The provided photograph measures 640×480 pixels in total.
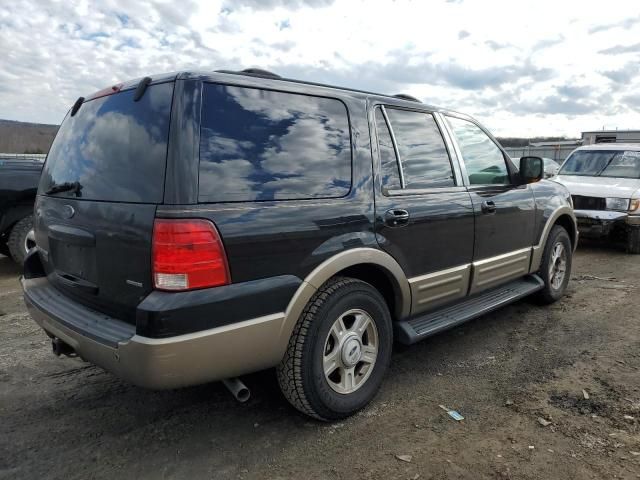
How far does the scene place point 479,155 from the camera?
4.04m

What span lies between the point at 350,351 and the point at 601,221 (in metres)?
6.60

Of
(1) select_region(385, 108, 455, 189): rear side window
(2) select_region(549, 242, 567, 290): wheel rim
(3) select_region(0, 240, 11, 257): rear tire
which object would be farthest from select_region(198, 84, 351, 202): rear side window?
(3) select_region(0, 240, 11, 257): rear tire

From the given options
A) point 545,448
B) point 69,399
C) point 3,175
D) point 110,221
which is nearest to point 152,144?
point 110,221

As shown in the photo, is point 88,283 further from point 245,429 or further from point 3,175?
point 3,175

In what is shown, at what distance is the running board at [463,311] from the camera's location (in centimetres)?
328

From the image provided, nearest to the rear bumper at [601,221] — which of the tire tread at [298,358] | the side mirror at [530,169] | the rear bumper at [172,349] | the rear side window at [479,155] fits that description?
the side mirror at [530,169]

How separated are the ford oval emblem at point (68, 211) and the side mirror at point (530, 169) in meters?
3.50

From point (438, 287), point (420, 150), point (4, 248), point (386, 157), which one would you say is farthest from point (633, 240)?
point (4, 248)

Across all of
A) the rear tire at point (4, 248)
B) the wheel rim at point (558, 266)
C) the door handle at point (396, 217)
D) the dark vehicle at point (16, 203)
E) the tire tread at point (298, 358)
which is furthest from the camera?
the rear tire at point (4, 248)

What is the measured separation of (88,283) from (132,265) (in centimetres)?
46

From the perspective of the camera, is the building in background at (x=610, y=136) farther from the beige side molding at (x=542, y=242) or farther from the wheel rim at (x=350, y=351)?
the wheel rim at (x=350, y=351)

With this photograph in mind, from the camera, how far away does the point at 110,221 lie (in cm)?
243

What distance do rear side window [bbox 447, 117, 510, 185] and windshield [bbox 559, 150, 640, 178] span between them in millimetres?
5868

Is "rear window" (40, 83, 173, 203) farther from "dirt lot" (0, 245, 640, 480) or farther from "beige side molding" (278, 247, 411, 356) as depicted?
"dirt lot" (0, 245, 640, 480)
